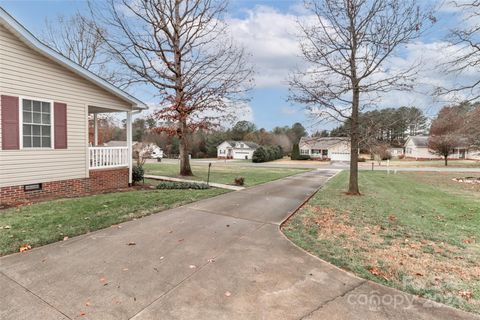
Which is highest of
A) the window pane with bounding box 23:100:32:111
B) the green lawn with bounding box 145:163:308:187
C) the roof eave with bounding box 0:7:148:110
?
the roof eave with bounding box 0:7:148:110

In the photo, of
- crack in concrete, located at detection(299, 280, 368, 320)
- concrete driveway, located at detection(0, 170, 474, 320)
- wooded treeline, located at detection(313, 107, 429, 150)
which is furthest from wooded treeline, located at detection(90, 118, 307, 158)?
crack in concrete, located at detection(299, 280, 368, 320)

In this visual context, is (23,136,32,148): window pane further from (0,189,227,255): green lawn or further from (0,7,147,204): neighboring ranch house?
(0,189,227,255): green lawn

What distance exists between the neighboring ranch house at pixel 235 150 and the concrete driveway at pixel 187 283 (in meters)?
57.9

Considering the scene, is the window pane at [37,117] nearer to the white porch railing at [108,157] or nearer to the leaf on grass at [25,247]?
the white porch railing at [108,157]

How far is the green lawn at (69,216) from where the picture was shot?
4395 millimetres

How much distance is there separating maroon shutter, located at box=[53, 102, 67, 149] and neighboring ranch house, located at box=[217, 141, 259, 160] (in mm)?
54091

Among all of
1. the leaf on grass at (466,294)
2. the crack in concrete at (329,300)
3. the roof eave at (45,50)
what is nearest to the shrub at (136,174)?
the roof eave at (45,50)

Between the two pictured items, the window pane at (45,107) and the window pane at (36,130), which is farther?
the window pane at (45,107)

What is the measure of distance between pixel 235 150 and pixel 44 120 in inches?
2211

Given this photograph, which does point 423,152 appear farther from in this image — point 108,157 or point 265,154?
point 108,157

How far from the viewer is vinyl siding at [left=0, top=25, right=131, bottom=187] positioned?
6961 mm

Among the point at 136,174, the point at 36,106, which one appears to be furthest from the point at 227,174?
the point at 36,106

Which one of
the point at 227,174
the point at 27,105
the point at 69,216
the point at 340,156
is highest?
the point at 27,105

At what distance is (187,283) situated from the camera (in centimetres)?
311
